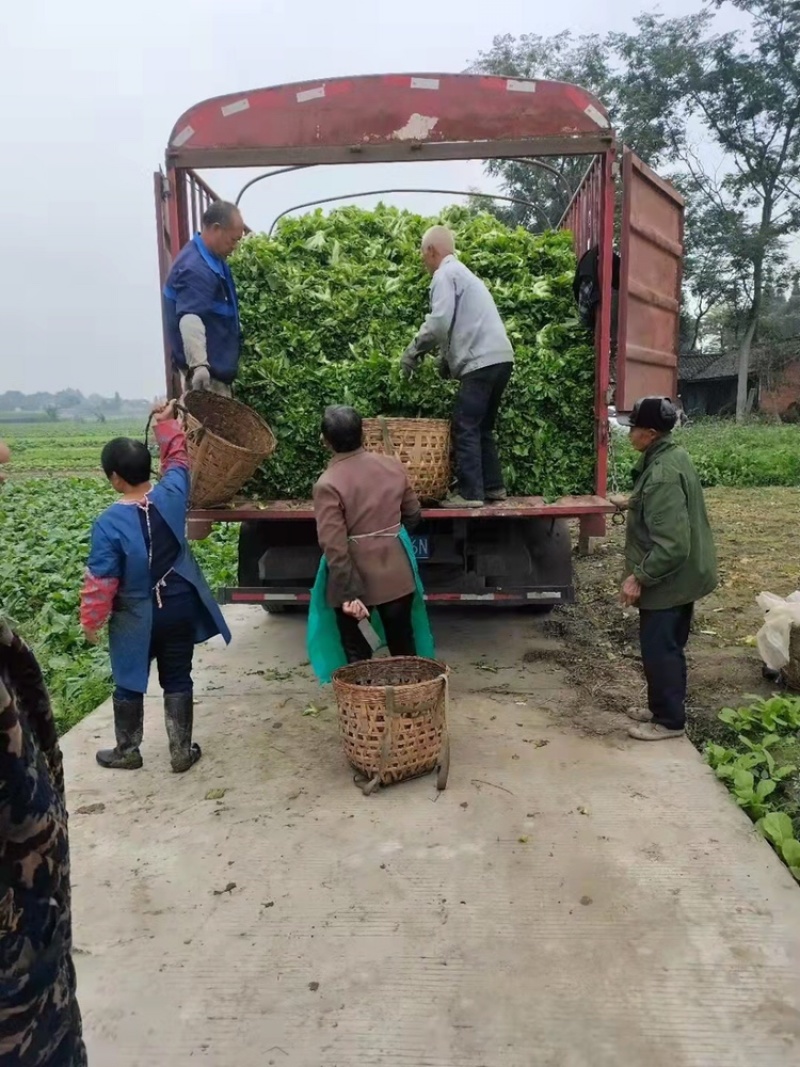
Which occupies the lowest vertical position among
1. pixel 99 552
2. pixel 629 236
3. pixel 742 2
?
pixel 99 552

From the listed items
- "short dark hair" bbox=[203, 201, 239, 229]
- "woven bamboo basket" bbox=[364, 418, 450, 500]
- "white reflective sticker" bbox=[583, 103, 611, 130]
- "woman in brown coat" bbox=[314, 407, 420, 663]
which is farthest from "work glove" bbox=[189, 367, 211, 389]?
"white reflective sticker" bbox=[583, 103, 611, 130]

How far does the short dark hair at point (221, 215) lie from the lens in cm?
482

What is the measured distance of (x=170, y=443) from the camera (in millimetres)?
4031

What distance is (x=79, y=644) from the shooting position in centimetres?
671

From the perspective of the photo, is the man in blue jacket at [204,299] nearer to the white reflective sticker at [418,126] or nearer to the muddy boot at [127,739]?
the white reflective sticker at [418,126]

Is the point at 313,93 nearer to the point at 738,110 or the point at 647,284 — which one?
the point at 647,284

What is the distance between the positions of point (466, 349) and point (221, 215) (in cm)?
160

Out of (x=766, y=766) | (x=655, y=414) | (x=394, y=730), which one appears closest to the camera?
(x=394, y=730)

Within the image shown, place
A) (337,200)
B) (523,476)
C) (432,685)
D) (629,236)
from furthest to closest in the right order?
(337,200) < (523,476) < (629,236) < (432,685)

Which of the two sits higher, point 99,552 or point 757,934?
point 99,552

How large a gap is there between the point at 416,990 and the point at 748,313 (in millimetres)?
36669

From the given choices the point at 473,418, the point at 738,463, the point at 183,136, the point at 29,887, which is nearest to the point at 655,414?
the point at 473,418

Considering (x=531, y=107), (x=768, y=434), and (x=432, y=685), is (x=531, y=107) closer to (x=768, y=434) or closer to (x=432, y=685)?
(x=432, y=685)

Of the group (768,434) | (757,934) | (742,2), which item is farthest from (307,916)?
(742,2)
